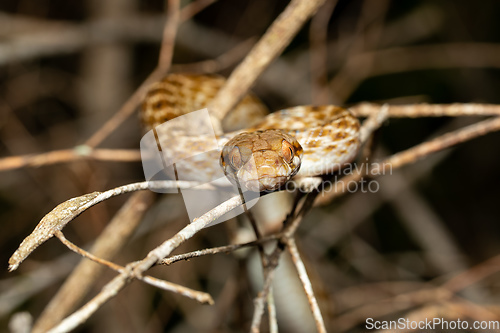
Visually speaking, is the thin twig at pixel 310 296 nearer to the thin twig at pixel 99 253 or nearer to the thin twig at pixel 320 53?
the thin twig at pixel 99 253

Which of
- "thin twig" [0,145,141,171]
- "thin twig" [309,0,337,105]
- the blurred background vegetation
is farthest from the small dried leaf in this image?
"thin twig" [309,0,337,105]

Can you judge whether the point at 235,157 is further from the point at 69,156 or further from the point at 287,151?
the point at 69,156

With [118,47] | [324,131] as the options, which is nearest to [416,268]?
[324,131]

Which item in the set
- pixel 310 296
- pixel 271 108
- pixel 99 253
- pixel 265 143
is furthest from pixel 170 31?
pixel 271 108

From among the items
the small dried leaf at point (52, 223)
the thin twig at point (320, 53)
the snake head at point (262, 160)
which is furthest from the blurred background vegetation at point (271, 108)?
the small dried leaf at point (52, 223)

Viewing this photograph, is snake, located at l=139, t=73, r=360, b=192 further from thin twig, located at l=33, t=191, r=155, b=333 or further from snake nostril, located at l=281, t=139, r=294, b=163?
thin twig, located at l=33, t=191, r=155, b=333

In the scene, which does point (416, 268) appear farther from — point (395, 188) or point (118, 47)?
point (118, 47)
